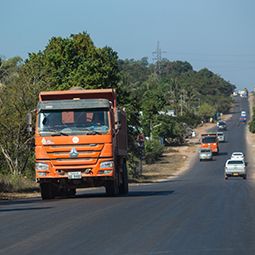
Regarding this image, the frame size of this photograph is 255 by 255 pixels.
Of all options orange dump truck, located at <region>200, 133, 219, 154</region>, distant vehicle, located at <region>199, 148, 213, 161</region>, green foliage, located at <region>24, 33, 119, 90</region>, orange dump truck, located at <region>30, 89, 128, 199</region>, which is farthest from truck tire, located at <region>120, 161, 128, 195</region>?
orange dump truck, located at <region>200, 133, 219, 154</region>

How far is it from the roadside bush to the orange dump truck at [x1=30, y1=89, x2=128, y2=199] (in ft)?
215

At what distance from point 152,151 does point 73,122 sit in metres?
69.1

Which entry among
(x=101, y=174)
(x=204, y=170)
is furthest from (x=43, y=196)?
(x=204, y=170)

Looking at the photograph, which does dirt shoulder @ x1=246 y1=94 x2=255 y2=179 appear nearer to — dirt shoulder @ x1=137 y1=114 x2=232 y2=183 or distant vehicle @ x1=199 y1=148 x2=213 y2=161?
distant vehicle @ x1=199 y1=148 x2=213 y2=161

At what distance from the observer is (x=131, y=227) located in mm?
15859

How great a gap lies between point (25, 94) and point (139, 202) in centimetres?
1825

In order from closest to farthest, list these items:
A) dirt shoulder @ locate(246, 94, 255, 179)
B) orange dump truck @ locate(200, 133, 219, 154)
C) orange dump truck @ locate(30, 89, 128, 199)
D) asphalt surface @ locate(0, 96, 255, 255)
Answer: asphalt surface @ locate(0, 96, 255, 255), orange dump truck @ locate(30, 89, 128, 199), dirt shoulder @ locate(246, 94, 255, 179), orange dump truck @ locate(200, 133, 219, 154)

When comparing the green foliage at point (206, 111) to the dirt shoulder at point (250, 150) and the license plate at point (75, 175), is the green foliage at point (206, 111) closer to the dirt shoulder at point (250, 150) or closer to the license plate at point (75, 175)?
the dirt shoulder at point (250, 150)

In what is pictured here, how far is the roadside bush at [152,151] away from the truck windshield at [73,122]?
65492 mm

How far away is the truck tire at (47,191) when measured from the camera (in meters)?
26.2

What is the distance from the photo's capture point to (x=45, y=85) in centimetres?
4431

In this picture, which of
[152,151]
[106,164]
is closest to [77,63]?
[106,164]

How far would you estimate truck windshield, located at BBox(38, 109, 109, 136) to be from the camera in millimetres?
24719

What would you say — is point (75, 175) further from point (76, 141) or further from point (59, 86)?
point (59, 86)
